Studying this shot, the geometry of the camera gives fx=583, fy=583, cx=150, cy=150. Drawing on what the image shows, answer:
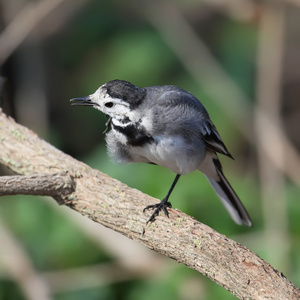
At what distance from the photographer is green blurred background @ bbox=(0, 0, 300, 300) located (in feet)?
14.9

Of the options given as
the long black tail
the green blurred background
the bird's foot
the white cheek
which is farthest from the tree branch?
the long black tail

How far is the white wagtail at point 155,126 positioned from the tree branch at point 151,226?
11 centimetres

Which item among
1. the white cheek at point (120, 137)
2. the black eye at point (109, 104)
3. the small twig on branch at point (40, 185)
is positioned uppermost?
the black eye at point (109, 104)

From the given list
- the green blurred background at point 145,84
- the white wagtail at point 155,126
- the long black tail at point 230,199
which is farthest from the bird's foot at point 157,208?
the green blurred background at point 145,84

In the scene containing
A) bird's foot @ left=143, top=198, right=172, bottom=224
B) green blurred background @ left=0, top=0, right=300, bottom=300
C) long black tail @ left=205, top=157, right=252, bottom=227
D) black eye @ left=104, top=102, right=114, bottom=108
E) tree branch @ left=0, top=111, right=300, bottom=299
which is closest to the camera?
tree branch @ left=0, top=111, right=300, bottom=299

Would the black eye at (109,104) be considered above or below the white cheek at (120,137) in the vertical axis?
above

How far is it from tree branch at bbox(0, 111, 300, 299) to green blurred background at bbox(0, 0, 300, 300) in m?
0.55

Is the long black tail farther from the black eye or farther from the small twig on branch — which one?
the small twig on branch

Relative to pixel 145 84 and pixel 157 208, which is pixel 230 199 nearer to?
pixel 157 208

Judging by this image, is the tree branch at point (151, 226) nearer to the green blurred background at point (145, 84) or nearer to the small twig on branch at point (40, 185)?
the small twig on branch at point (40, 185)

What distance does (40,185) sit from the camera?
275 cm

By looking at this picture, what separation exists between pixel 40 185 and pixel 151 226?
22.1 inches

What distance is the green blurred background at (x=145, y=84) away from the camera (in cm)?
454

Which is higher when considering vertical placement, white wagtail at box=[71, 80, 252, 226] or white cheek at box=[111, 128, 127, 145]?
white wagtail at box=[71, 80, 252, 226]
